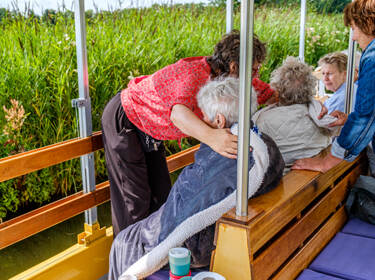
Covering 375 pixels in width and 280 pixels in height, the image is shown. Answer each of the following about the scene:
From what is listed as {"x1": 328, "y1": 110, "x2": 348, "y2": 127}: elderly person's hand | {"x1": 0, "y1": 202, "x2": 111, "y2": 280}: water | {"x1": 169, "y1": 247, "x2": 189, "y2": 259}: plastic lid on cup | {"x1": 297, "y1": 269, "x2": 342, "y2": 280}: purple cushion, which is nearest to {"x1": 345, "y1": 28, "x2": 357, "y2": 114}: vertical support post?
{"x1": 328, "y1": 110, "x2": 348, "y2": 127}: elderly person's hand

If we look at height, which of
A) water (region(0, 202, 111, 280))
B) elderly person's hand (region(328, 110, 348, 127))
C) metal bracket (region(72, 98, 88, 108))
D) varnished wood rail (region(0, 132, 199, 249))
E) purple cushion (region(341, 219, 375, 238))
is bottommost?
water (region(0, 202, 111, 280))

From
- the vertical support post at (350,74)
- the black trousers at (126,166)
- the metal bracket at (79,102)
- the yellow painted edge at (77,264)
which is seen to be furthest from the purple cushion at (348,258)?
the metal bracket at (79,102)

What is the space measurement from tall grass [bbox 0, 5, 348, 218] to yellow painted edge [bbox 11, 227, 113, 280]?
0.78m

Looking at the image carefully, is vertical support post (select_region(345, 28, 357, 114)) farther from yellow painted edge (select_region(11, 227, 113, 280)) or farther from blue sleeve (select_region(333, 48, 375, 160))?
yellow painted edge (select_region(11, 227, 113, 280))

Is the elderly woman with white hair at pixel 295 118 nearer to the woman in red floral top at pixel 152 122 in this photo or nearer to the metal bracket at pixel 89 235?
the woman in red floral top at pixel 152 122

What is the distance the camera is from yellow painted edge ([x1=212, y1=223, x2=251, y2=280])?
4.54 ft

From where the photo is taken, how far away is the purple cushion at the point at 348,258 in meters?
1.70

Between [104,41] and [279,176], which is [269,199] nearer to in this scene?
[279,176]

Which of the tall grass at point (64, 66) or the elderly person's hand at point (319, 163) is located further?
the tall grass at point (64, 66)

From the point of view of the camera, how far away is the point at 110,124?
2.26 meters

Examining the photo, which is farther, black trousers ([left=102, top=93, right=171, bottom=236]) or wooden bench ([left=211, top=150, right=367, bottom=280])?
black trousers ([left=102, top=93, right=171, bottom=236])

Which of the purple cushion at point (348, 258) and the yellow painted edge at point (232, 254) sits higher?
the yellow painted edge at point (232, 254)

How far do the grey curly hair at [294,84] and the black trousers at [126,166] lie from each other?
75cm

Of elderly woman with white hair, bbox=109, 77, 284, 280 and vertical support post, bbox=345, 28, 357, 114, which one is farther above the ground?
vertical support post, bbox=345, 28, 357, 114
